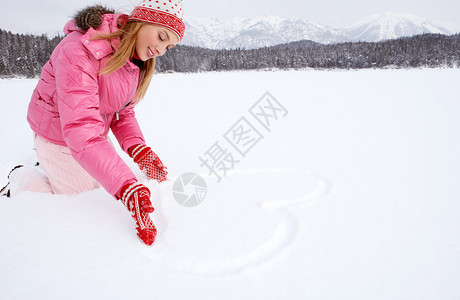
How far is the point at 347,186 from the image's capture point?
6.40 ft

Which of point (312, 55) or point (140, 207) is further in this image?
point (312, 55)

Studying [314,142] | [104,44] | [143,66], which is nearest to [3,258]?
[104,44]

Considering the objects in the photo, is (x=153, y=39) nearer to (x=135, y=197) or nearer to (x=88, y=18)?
(x=88, y=18)

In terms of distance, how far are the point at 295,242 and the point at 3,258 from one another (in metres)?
1.31

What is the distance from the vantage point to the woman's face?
1354mm

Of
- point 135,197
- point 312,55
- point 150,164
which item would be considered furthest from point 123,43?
point 312,55

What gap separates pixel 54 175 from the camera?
1679 mm

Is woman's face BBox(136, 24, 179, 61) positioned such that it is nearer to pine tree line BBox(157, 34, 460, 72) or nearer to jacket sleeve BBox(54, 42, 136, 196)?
jacket sleeve BBox(54, 42, 136, 196)

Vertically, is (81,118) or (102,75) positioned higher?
(102,75)

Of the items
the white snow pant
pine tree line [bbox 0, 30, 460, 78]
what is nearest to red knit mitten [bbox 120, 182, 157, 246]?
the white snow pant

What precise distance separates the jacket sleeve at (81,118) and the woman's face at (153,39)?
267mm

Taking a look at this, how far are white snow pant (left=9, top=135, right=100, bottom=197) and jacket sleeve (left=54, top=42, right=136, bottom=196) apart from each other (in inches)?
17.7

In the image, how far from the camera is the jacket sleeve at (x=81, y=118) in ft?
4.28

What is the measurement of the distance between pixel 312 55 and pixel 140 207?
43651 mm
